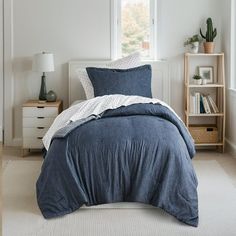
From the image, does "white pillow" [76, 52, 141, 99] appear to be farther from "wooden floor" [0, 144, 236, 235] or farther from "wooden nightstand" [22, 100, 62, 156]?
"wooden floor" [0, 144, 236, 235]

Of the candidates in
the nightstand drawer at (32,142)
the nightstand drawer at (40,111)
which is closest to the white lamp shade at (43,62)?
the nightstand drawer at (40,111)

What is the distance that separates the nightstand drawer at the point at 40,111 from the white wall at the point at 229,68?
2.08 m

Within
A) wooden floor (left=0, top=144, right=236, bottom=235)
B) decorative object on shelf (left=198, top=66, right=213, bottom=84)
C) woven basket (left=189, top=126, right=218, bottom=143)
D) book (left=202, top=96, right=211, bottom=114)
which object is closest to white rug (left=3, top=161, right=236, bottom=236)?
wooden floor (left=0, top=144, right=236, bottom=235)

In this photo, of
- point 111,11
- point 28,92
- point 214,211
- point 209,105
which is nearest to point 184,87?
point 209,105

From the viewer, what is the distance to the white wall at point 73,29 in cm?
544

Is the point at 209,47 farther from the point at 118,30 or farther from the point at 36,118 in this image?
the point at 36,118

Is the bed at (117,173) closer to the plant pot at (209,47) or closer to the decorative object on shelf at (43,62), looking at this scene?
the decorative object on shelf at (43,62)

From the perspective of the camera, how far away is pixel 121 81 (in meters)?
4.84

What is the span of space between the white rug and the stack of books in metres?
1.56

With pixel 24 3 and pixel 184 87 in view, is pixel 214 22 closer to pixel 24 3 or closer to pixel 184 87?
pixel 184 87

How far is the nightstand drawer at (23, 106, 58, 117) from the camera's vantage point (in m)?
5.04

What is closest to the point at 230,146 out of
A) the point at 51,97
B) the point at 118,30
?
the point at 118,30

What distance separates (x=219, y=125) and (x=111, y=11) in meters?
1.96

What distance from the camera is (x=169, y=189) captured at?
10.5 feet
